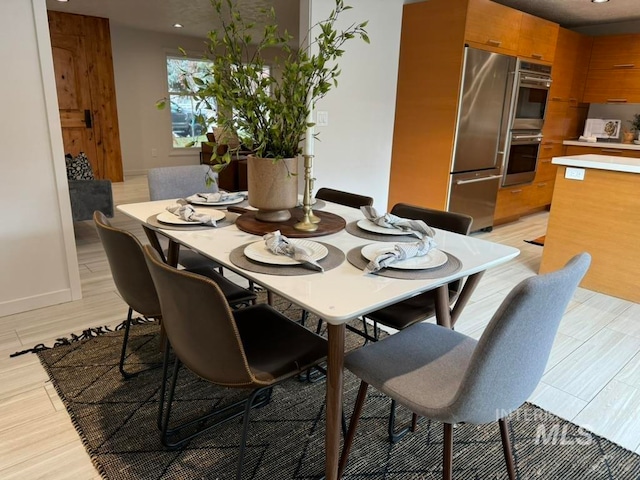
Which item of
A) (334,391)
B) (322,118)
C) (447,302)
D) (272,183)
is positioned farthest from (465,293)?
(322,118)

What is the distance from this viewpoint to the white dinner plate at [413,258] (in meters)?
1.32

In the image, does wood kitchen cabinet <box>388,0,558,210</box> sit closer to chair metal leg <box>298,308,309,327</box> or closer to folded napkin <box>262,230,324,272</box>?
chair metal leg <box>298,308,309,327</box>

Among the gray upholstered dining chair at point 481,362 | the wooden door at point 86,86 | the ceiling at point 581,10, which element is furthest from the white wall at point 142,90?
the gray upholstered dining chair at point 481,362

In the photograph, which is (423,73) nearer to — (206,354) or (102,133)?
(206,354)

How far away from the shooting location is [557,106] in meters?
5.41

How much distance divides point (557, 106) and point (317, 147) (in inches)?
141

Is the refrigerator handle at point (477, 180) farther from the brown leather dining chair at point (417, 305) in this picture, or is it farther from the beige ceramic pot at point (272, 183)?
the beige ceramic pot at point (272, 183)

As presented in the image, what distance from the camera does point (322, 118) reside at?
347cm

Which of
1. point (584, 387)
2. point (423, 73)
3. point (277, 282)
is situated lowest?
point (584, 387)

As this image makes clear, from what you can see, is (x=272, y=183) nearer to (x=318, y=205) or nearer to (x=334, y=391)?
(x=318, y=205)

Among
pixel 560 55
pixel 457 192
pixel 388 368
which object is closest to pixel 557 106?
pixel 560 55

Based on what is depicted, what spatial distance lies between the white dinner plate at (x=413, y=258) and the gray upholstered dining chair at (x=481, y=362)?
0.91 feet

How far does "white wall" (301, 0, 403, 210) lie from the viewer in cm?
352

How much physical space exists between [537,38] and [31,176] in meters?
4.64
